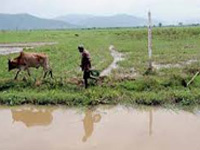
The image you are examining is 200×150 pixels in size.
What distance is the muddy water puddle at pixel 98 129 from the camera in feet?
22.9

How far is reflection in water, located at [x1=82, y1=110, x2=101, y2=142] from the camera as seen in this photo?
786 cm

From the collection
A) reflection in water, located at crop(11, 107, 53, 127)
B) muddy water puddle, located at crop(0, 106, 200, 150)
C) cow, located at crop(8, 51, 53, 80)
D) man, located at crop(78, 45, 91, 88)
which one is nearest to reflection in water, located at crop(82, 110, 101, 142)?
muddy water puddle, located at crop(0, 106, 200, 150)

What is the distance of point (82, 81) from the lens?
11891 millimetres

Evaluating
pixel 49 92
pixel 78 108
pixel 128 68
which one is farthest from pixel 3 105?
pixel 128 68

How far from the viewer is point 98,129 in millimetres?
8188

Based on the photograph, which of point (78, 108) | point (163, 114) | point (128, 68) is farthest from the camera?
point (128, 68)

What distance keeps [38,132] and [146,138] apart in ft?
8.05

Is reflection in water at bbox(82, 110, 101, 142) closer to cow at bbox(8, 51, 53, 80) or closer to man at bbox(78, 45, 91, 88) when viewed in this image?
man at bbox(78, 45, 91, 88)

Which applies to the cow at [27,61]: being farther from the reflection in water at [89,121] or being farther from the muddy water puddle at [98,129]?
the reflection in water at [89,121]

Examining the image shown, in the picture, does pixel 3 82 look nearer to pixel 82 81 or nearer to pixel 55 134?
pixel 82 81

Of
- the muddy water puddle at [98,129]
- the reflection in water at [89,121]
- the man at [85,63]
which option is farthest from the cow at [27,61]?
the reflection in water at [89,121]

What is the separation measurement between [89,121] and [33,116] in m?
1.68

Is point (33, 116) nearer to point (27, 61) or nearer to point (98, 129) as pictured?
point (98, 129)

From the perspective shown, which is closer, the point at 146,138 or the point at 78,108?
the point at 146,138
